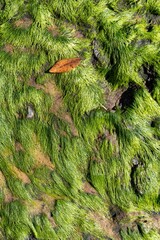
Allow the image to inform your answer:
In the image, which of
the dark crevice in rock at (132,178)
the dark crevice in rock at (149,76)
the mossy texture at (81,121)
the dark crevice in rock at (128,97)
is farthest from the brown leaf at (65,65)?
the dark crevice in rock at (132,178)

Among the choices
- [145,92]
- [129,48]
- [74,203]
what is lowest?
[74,203]

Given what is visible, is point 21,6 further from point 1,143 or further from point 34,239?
point 34,239

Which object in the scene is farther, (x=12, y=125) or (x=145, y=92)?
(x=12, y=125)

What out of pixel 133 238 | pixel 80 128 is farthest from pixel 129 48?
pixel 133 238

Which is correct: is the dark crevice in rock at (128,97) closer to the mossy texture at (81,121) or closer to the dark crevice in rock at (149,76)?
the mossy texture at (81,121)

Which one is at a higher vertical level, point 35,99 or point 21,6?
point 21,6

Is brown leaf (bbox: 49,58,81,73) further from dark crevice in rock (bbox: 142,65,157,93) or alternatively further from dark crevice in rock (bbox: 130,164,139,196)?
dark crevice in rock (bbox: 130,164,139,196)

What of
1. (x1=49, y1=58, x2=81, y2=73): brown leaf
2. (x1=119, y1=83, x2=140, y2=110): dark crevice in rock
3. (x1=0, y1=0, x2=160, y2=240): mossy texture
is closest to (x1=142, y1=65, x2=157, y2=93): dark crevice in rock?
(x1=0, y1=0, x2=160, y2=240): mossy texture
